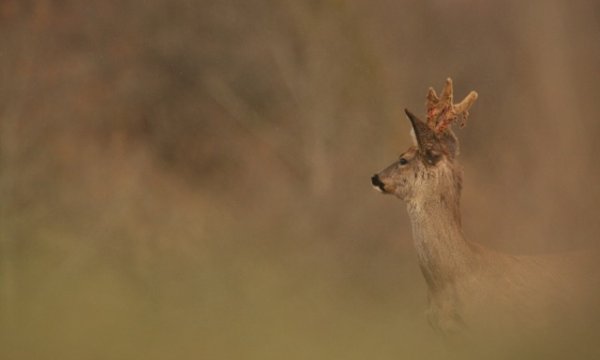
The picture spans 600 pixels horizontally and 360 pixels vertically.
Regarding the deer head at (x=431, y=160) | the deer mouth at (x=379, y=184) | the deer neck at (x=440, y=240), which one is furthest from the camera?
the deer mouth at (x=379, y=184)

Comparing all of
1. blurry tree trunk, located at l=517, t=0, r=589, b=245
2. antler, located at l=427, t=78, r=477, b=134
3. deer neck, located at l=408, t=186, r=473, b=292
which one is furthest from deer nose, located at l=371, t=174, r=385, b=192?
blurry tree trunk, located at l=517, t=0, r=589, b=245

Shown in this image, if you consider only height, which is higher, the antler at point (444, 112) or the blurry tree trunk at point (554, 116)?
the blurry tree trunk at point (554, 116)

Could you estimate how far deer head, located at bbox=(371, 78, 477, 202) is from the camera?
4422mm

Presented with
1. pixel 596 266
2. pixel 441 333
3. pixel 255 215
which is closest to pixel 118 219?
pixel 255 215

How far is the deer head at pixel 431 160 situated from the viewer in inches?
174

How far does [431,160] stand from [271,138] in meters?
2.33

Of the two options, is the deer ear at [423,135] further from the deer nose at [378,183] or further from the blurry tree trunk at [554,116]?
the blurry tree trunk at [554,116]

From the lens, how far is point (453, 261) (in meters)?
4.31

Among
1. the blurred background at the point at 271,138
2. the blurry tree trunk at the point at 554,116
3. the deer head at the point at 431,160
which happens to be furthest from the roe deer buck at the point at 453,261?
the blurry tree trunk at the point at 554,116

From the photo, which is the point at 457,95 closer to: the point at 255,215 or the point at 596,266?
the point at 255,215

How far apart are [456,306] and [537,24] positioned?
8.09ft

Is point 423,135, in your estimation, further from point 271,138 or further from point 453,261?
point 271,138

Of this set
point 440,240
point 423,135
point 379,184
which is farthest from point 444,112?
point 440,240

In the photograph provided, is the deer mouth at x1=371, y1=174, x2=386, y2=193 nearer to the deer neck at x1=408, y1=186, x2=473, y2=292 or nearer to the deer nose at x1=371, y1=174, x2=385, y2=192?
the deer nose at x1=371, y1=174, x2=385, y2=192
